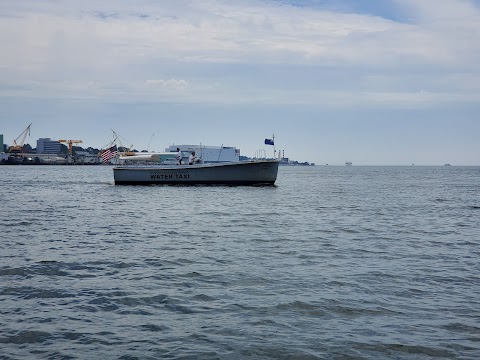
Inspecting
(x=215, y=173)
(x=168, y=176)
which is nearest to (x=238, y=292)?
(x=215, y=173)

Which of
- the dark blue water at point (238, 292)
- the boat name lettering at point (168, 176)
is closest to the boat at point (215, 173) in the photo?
the boat name lettering at point (168, 176)

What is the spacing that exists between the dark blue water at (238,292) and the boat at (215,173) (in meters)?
27.6

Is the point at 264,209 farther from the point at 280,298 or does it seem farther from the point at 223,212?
the point at 280,298

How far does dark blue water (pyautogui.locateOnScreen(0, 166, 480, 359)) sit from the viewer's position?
29.3 feet

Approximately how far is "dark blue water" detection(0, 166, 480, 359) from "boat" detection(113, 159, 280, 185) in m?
27.6

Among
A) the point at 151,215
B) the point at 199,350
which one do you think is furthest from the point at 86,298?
the point at 151,215

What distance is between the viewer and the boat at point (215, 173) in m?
52.7

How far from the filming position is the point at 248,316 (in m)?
10.4

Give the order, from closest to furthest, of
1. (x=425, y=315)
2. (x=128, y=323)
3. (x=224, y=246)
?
(x=128, y=323), (x=425, y=315), (x=224, y=246)

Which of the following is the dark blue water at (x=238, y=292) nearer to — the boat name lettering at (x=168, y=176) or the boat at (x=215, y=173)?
the boat at (x=215, y=173)

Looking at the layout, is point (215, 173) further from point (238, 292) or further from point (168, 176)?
point (238, 292)

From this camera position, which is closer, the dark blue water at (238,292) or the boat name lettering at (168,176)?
the dark blue water at (238,292)

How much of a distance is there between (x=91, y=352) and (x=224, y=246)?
10645mm

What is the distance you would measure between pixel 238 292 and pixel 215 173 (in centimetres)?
4110
